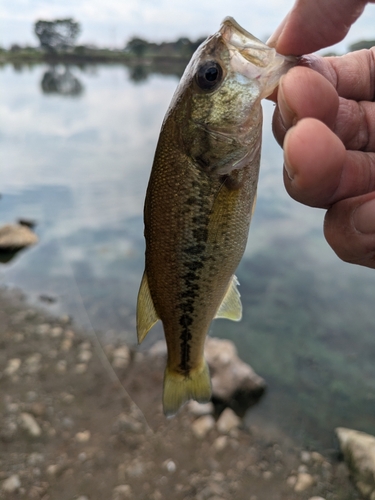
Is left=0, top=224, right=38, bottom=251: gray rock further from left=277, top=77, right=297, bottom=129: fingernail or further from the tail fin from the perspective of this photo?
left=277, top=77, right=297, bottom=129: fingernail

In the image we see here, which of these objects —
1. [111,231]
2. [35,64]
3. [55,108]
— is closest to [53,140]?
[55,108]

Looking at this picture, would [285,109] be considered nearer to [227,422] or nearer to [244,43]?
[244,43]

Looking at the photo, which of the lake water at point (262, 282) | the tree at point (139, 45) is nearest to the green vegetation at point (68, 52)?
the tree at point (139, 45)

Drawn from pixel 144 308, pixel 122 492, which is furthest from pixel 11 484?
pixel 144 308

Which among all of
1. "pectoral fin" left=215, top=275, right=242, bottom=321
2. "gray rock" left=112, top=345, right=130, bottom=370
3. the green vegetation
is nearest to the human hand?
"pectoral fin" left=215, top=275, right=242, bottom=321

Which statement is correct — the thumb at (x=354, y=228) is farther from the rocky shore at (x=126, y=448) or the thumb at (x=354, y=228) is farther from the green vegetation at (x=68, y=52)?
the green vegetation at (x=68, y=52)

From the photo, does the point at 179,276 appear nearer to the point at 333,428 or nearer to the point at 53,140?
the point at 333,428
